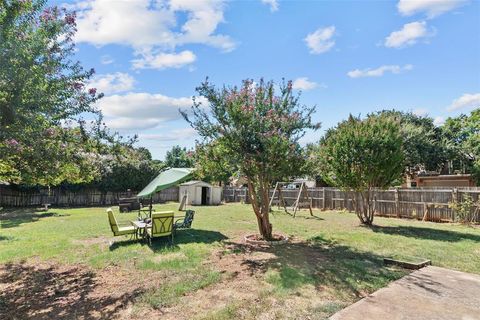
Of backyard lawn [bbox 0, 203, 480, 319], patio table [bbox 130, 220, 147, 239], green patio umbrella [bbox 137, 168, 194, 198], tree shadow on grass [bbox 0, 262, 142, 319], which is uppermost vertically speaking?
green patio umbrella [bbox 137, 168, 194, 198]

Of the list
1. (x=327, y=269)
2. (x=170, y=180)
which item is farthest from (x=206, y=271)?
(x=170, y=180)

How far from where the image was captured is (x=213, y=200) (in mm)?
26172

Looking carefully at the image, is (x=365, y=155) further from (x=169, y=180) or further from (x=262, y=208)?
(x=169, y=180)

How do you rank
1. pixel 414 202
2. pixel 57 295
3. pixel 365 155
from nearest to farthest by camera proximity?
pixel 57 295
pixel 365 155
pixel 414 202

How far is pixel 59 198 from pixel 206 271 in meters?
22.2

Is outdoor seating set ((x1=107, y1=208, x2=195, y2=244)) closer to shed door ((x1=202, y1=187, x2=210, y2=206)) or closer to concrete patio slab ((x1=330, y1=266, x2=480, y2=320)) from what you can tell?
concrete patio slab ((x1=330, y1=266, x2=480, y2=320))

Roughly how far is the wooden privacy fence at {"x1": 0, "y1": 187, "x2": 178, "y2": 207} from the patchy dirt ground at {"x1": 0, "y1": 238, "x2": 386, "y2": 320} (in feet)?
60.7

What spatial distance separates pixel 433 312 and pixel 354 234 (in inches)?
252

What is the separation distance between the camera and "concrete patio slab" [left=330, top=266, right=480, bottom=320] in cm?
423

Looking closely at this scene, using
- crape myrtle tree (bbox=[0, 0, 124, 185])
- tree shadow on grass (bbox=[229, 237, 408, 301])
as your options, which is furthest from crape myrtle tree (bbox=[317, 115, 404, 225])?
crape myrtle tree (bbox=[0, 0, 124, 185])

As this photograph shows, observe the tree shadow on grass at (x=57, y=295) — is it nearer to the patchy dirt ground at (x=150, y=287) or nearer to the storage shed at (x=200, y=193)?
the patchy dirt ground at (x=150, y=287)

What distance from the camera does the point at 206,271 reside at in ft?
21.1

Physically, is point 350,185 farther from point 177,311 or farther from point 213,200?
point 213,200

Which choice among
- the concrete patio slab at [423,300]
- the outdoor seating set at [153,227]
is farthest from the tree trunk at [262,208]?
the concrete patio slab at [423,300]
